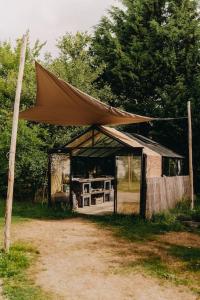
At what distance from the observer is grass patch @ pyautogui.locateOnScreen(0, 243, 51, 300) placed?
20.6 ft

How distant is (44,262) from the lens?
8.41 m

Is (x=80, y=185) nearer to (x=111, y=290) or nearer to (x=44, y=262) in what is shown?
(x=44, y=262)

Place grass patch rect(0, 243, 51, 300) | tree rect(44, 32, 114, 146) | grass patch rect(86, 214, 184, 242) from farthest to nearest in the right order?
tree rect(44, 32, 114, 146) < grass patch rect(86, 214, 184, 242) < grass patch rect(0, 243, 51, 300)

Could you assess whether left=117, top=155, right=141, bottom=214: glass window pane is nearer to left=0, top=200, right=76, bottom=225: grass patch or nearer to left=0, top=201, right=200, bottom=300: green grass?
left=0, top=201, right=200, bottom=300: green grass

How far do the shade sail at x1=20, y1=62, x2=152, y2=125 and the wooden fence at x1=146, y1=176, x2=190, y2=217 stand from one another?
2.85 m

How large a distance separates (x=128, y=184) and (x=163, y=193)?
1906mm

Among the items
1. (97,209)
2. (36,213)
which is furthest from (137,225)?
(36,213)

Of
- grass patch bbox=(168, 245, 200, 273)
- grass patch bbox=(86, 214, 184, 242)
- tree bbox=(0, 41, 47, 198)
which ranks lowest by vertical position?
grass patch bbox=(168, 245, 200, 273)

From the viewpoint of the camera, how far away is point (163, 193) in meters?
15.9

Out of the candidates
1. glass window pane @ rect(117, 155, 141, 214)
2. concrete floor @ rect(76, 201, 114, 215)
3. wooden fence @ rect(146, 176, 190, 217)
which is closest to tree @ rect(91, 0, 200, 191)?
wooden fence @ rect(146, 176, 190, 217)

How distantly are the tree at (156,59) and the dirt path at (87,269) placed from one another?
14.5 m

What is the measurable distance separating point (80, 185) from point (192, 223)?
6.27 m

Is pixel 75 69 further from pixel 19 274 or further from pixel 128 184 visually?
pixel 19 274

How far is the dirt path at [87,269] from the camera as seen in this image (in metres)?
6.49
